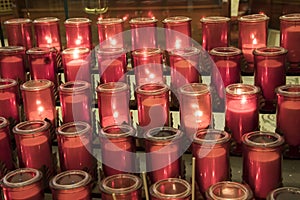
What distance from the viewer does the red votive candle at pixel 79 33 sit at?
128 cm

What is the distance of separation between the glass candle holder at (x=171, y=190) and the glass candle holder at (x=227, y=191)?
0.12 feet

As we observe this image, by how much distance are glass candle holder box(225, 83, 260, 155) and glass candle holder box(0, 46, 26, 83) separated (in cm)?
57

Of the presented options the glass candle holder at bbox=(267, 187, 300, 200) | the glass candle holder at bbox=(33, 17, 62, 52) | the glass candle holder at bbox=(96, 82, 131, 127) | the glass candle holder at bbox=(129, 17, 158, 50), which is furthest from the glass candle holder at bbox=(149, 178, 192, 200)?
the glass candle holder at bbox=(33, 17, 62, 52)

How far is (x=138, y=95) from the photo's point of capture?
1.01 m

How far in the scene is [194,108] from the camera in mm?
1001

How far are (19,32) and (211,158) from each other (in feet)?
2.45

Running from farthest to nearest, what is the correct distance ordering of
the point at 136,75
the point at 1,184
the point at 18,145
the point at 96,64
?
the point at 96,64, the point at 136,75, the point at 18,145, the point at 1,184

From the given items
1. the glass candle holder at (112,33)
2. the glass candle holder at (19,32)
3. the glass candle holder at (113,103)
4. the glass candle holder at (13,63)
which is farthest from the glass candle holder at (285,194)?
the glass candle holder at (19,32)

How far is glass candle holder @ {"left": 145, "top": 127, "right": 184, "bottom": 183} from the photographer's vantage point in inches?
35.6

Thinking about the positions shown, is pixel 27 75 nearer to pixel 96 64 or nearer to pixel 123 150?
pixel 96 64

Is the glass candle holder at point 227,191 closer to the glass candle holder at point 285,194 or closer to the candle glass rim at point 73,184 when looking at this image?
the glass candle holder at point 285,194

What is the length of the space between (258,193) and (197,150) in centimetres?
14

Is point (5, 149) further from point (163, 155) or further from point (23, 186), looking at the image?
point (163, 155)

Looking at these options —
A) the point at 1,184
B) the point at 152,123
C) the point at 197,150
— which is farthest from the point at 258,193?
the point at 1,184
